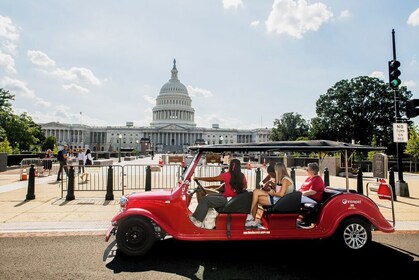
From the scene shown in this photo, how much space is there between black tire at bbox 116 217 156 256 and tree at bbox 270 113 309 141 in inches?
3513

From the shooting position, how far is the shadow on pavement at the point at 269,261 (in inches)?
208

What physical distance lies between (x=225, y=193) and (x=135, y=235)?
2.10 m

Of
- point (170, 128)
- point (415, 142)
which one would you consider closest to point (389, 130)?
point (415, 142)

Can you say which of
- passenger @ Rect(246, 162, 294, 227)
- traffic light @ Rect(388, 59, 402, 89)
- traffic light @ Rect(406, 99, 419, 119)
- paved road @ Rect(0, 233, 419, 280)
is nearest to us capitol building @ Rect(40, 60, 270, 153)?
traffic light @ Rect(388, 59, 402, 89)

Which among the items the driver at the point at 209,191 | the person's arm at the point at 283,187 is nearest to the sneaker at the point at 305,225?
the person's arm at the point at 283,187

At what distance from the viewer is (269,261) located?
5945 mm

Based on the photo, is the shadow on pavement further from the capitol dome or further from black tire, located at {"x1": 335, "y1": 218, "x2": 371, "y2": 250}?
the capitol dome

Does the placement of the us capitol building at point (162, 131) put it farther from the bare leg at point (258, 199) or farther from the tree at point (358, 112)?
the bare leg at point (258, 199)

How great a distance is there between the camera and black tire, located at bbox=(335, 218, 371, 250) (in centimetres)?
641

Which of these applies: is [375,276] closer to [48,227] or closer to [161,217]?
[161,217]

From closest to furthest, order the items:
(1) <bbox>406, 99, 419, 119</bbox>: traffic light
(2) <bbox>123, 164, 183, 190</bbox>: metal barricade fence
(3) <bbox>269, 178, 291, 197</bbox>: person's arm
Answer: (3) <bbox>269, 178, 291, 197</bbox>: person's arm
(1) <bbox>406, 99, 419, 119</bbox>: traffic light
(2) <bbox>123, 164, 183, 190</bbox>: metal barricade fence

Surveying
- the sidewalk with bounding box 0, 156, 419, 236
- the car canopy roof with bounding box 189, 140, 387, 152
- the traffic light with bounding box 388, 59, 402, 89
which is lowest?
the sidewalk with bounding box 0, 156, 419, 236

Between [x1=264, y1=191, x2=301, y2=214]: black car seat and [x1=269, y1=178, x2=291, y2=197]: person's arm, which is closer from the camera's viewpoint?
[x1=264, y1=191, x2=301, y2=214]: black car seat

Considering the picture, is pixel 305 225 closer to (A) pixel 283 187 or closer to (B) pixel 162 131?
(A) pixel 283 187
